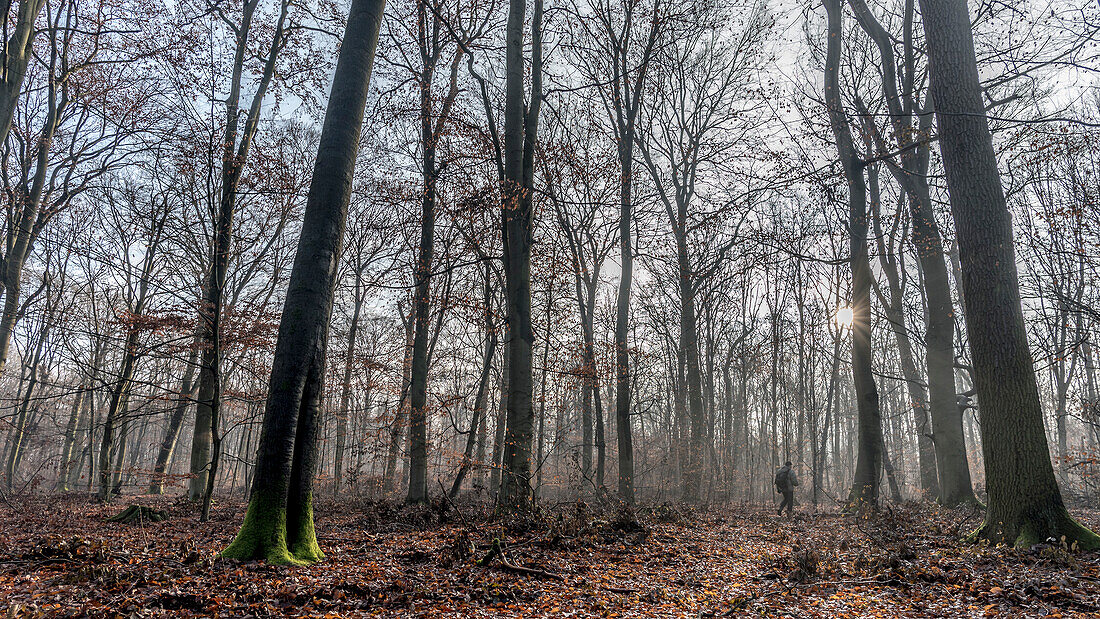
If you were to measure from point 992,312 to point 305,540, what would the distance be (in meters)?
8.16

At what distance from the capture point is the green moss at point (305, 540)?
5180 mm

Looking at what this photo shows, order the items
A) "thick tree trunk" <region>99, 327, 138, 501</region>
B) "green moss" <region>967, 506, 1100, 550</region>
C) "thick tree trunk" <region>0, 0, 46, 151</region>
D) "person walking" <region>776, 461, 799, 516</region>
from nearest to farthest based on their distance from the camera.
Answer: "green moss" <region>967, 506, 1100, 550</region> → "thick tree trunk" <region>0, 0, 46, 151</region> → "thick tree trunk" <region>99, 327, 138, 501</region> → "person walking" <region>776, 461, 799, 516</region>

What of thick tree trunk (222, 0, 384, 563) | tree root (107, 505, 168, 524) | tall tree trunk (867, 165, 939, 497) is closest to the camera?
thick tree trunk (222, 0, 384, 563)

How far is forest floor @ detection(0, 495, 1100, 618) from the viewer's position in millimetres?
4020

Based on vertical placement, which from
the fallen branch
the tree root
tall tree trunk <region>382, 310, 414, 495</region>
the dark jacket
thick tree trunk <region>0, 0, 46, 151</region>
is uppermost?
thick tree trunk <region>0, 0, 46, 151</region>

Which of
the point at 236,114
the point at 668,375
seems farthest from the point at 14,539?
the point at 668,375

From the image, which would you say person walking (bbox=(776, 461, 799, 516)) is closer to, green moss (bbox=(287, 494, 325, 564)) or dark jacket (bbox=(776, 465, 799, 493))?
dark jacket (bbox=(776, 465, 799, 493))

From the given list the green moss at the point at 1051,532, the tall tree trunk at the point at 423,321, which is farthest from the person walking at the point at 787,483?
the tall tree trunk at the point at 423,321

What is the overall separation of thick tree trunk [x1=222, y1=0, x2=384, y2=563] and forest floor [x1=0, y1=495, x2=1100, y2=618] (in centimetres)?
37

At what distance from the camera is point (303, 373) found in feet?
17.7

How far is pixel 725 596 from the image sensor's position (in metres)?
4.98

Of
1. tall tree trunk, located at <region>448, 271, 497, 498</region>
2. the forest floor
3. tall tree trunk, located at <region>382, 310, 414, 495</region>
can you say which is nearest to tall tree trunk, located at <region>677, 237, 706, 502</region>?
tall tree trunk, located at <region>448, 271, 497, 498</region>

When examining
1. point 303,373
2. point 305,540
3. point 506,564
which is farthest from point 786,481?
point 303,373

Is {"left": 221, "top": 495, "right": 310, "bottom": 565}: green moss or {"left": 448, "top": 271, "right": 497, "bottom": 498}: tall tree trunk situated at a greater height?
{"left": 448, "top": 271, "right": 497, "bottom": 498}: tall tree trunk
